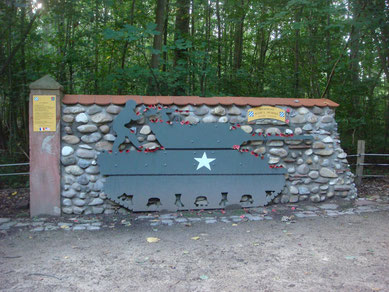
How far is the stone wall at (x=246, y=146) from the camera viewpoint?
504cm

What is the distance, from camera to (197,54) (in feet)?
26.7

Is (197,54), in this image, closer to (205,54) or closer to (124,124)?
(205,54)

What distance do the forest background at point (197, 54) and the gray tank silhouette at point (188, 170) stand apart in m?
2.54

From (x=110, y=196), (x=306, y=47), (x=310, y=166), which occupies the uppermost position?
(x=306, y=47)

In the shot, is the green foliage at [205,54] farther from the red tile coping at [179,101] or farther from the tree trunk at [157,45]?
the red tile coping at [179,101]

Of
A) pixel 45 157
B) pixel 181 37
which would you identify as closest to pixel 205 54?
pixel 181 37

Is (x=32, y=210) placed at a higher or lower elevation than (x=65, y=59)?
lower

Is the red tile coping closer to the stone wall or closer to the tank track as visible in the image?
the stone wall

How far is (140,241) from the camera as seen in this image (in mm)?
4074

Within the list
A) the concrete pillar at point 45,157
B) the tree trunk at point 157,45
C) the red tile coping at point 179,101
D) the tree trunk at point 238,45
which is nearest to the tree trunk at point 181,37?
the tree trunk at point 157,45

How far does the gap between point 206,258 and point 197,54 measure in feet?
18.7

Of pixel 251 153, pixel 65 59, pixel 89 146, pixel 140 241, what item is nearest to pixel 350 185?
pixel 251 153

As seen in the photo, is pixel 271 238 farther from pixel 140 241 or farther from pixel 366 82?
pixel 366 82

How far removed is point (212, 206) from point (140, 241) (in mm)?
1602
